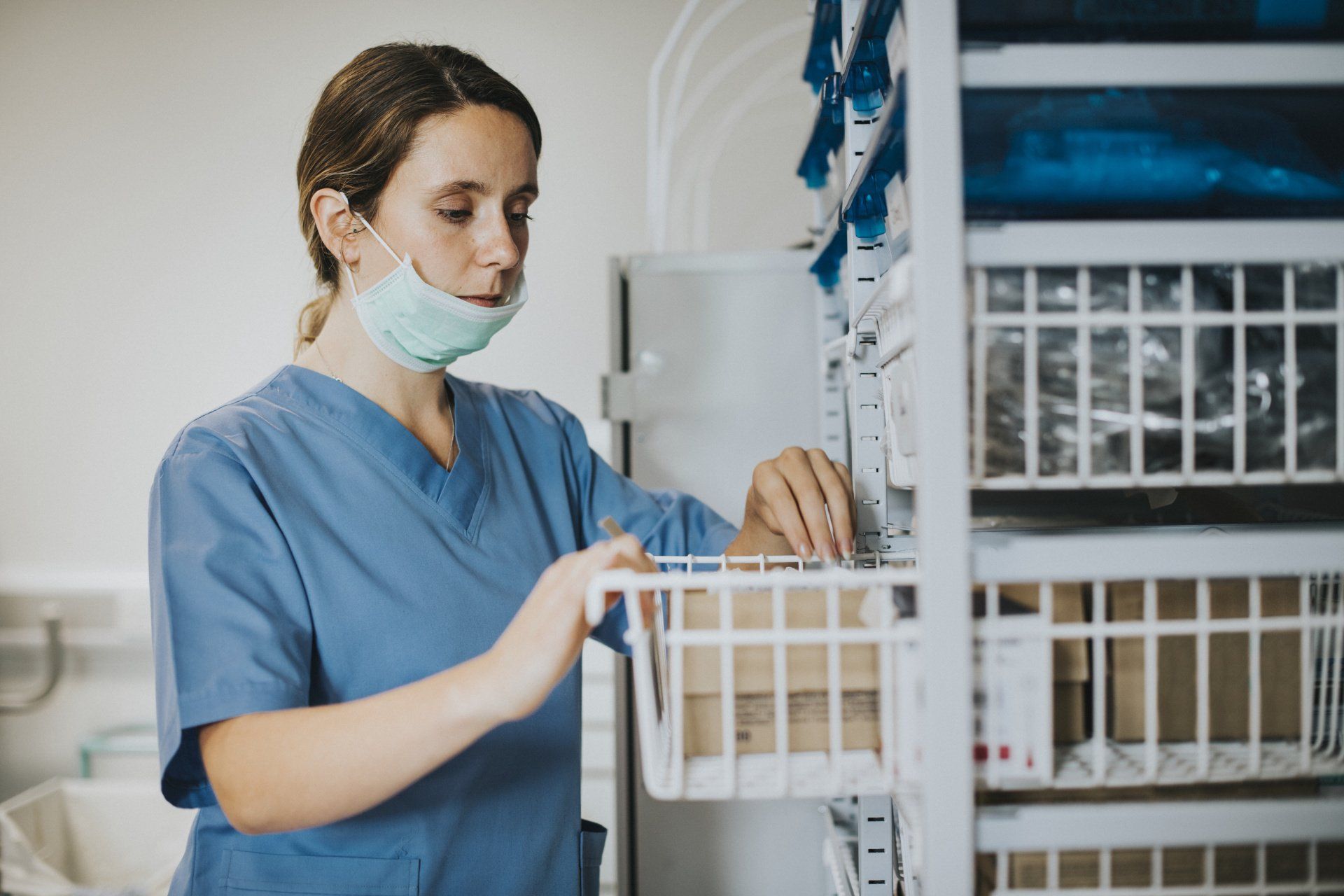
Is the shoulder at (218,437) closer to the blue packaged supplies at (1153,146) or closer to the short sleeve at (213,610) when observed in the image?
the short sleeve at (213,610)

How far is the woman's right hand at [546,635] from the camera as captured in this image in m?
0.56

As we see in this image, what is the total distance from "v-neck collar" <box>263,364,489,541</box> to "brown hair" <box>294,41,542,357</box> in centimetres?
15

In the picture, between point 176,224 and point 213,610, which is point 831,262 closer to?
point 213,610

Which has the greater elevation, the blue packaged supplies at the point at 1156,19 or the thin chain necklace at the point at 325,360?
the blue packaged supplies at the point at 1156,19

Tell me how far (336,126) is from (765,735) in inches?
35.1

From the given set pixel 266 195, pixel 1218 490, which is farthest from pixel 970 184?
pixel 266 195

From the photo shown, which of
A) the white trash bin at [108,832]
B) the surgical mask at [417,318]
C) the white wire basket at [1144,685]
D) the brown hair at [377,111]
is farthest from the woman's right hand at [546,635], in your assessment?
the white trash bin at [108,832]

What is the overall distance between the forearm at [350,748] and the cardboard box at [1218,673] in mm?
492

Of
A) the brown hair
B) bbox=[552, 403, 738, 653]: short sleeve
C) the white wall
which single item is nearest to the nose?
the brown hair

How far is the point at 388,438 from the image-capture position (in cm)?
96

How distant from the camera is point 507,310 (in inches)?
39.2

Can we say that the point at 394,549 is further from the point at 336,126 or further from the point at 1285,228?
the point at 1285,228

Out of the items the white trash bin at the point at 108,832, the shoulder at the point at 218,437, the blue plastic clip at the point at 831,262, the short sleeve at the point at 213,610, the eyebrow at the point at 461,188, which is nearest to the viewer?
the short sleeve at the point at 213,610

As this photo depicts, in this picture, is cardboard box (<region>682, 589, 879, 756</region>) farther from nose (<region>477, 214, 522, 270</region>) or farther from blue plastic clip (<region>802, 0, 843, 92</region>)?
blue plastic clip (<region>802, 0, 843, 92</region>)
